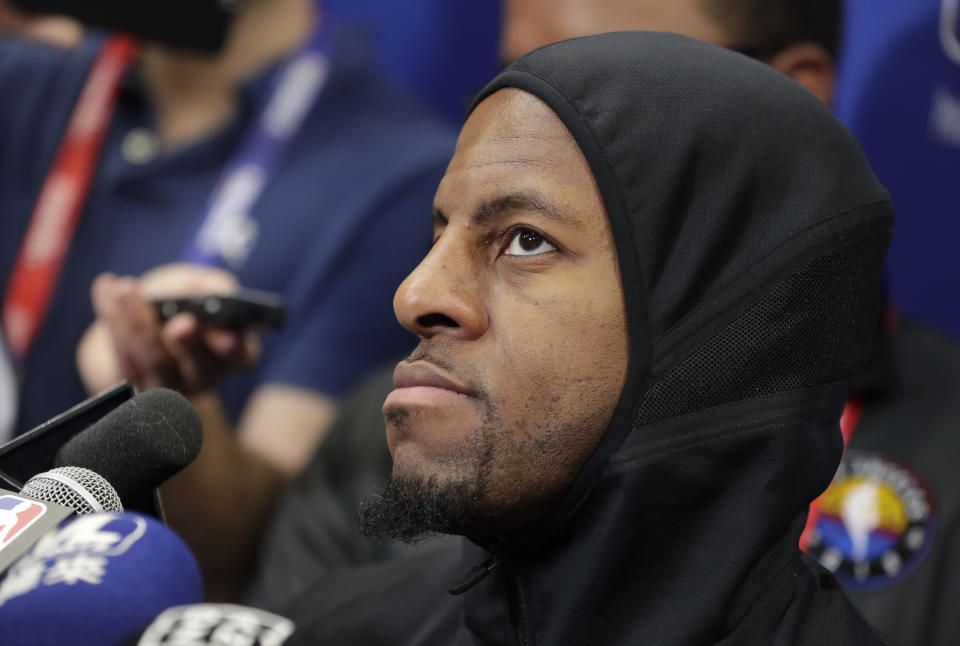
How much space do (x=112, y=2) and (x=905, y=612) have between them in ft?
5.29

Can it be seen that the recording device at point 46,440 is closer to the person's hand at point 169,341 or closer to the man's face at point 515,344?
the man's face at point 515,344

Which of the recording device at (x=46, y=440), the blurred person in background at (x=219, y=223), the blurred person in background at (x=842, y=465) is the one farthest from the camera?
the blurred person in background at (x=219, y=223)

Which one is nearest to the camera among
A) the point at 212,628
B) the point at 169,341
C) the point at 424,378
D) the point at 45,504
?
the point at 212,628

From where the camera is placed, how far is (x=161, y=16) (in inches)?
85.3

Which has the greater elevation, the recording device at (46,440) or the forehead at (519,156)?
the forehead at (519,156)

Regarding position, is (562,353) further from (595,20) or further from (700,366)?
(595,20)

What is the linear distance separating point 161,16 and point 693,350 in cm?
149

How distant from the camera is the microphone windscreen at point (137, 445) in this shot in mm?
897

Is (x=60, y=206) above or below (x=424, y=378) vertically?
below

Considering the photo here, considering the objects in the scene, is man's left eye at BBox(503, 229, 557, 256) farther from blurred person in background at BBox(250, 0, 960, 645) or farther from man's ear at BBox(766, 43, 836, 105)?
man's ear at BBox(766, 43, 836, 105)

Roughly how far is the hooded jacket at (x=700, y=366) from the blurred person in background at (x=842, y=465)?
20.1 inches

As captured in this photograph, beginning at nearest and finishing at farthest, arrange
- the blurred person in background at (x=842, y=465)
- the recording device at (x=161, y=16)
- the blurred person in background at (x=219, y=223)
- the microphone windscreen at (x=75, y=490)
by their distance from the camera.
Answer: the microphone windscreen at (x=75, y=490) < the blurred person in background at (x=842, y=465) < the blurred person in background at (x=219, y=223) < the recording device at (x=161, y=16)

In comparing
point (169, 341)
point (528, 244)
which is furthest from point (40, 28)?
point (528, 244)

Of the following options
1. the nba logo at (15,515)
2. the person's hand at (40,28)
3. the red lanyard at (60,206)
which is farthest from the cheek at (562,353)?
the person's hand at (40,28)
